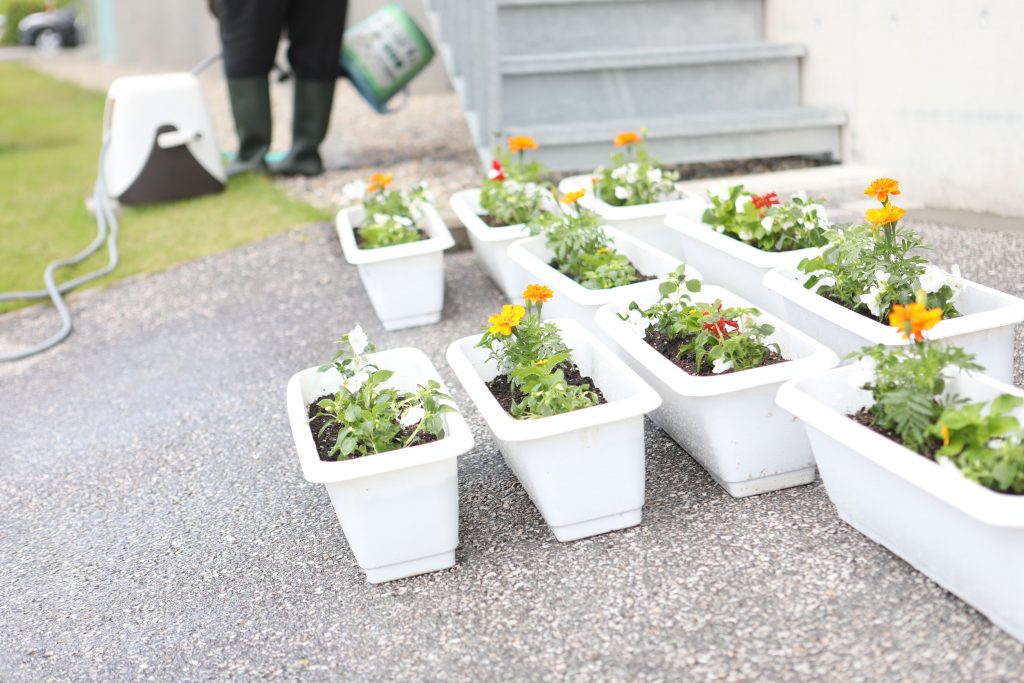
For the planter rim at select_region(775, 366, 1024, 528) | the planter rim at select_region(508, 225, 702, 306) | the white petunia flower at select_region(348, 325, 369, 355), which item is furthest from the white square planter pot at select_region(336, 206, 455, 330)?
the planter rim at select_region(775, 366, 1024, 528)

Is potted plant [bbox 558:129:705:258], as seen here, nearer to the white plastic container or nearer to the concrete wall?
the white plastic container

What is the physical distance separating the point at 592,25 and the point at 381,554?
272 centimetres

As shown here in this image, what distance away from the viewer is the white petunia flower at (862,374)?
1.57 m

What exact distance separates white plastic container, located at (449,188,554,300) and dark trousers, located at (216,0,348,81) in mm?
1552

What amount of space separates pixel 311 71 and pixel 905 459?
3.45 m

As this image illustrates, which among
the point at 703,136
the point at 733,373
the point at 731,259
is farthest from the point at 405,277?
the point at 703,136

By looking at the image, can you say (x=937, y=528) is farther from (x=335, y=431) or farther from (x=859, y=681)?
(x=335, y=431)

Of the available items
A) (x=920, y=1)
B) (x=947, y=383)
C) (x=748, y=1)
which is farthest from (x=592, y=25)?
(x=947, y=383)

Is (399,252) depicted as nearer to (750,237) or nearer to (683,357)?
(750,237)

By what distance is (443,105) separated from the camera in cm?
636

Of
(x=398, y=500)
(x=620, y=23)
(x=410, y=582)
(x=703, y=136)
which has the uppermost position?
(x=620, y=23)

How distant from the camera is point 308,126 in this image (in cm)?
438

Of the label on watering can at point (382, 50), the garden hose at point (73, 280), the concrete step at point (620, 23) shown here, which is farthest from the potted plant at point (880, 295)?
the label on watering can at point (382, 50)

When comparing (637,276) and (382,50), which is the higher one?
(382,50)
